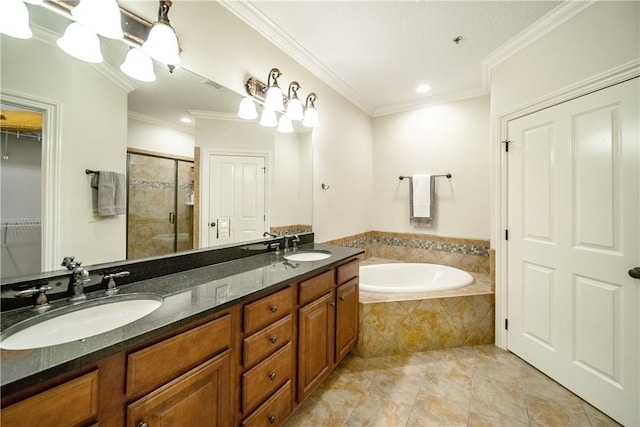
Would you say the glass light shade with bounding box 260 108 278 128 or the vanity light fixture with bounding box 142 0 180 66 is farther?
the glass light shade with bounding box 260 108 278 128

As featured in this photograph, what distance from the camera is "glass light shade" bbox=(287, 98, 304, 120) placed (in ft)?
6.74

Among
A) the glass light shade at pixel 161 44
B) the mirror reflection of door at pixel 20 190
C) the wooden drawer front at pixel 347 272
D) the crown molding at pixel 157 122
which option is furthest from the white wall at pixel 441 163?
the mirror reflection of door at pixel 20 190

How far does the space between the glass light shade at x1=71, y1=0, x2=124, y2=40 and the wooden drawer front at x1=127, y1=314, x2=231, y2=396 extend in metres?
1.27

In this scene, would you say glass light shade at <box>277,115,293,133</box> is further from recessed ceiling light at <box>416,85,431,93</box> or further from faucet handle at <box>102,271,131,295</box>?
recessed ceiling light at <box>416,85,431,93</box>

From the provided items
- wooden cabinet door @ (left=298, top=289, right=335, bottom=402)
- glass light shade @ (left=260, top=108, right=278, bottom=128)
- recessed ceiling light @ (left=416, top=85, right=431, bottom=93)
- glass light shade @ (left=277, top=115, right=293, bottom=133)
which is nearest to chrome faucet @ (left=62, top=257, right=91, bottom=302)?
wooden cabinet door @ (left=298, top=289, right=335, bottom=402)

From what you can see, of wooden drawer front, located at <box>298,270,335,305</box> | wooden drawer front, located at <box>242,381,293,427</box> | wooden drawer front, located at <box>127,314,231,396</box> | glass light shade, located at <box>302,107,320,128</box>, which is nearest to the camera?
wooden drawer front, located at <box>127,314,231,396</box>

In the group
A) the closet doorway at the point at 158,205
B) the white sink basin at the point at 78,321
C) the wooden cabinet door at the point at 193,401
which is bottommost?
the wooden cabinet door at the point at 193,401

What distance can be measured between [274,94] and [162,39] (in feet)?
2.57

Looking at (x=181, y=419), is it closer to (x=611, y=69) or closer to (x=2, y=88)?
(x=2, y=88)

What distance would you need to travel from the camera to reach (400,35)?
2.00m

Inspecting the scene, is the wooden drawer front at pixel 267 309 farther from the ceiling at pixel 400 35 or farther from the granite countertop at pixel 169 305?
the ceiling at pixel 400 35

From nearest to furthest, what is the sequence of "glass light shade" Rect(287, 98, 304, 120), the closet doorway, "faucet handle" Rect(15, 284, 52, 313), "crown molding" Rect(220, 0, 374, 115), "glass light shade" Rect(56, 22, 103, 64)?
"faucet handle" Rect(15, 284, 52, 313)
"glass light shade" Rect(56, 22, 103, 64)
the closet doorway
"crown molding" Rect(220, 0, 374, 115)
"glass light shade" Rect(287, 98, 304, 120)

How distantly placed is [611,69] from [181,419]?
2.70m

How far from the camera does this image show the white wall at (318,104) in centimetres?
152
